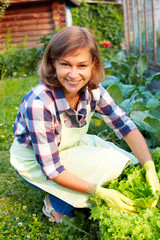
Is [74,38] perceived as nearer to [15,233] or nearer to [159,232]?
[159,232]

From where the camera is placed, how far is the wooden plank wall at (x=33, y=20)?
1054cm

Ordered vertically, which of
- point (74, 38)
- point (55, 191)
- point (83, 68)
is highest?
point (74, 38)

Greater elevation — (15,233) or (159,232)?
(159,232)

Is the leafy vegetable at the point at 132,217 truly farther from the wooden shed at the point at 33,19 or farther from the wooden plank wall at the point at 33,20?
the wooden plank wall at the point at 33,20

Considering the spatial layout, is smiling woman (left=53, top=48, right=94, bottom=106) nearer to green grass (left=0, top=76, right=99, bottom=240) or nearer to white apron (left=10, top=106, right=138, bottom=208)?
white apron (left=10, top=106, right=138, bottom=208)

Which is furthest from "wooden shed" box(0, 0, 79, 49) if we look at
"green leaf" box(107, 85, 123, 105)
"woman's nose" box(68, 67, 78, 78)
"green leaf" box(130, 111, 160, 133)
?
"woman's nose" box(68, 67, 78, 78)

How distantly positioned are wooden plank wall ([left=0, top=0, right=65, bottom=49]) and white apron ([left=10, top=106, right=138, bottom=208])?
9.31 m

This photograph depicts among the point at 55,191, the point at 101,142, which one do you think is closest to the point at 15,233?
the point at 55,191

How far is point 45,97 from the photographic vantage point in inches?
63.8

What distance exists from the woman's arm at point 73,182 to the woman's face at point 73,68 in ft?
1.57

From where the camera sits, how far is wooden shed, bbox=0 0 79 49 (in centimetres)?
1049

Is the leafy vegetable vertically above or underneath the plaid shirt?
underneath

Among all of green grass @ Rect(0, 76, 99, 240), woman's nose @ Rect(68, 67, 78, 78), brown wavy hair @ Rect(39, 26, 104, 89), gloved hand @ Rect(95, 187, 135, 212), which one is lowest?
green grass @ Rect(0, 76, 99, 240)

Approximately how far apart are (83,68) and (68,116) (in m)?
0.33
